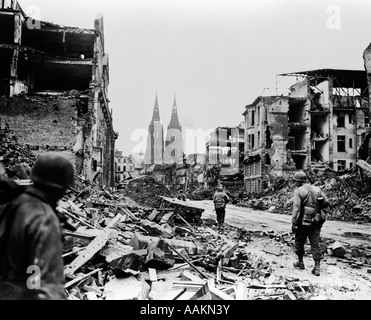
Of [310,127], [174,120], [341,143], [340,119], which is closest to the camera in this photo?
[310,127]

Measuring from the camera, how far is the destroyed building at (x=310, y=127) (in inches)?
1519

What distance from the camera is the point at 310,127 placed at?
130 ft

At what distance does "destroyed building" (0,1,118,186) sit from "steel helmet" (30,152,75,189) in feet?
65.1

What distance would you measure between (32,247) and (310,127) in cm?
4132

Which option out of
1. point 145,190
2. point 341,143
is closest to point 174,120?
point 341,143

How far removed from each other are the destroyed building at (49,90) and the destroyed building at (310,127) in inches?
816

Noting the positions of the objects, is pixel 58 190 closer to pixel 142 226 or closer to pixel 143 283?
pixel 143 283

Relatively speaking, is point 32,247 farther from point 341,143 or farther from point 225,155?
point 225,155

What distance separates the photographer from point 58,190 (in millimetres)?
2066

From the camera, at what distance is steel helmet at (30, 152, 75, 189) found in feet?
6.63
